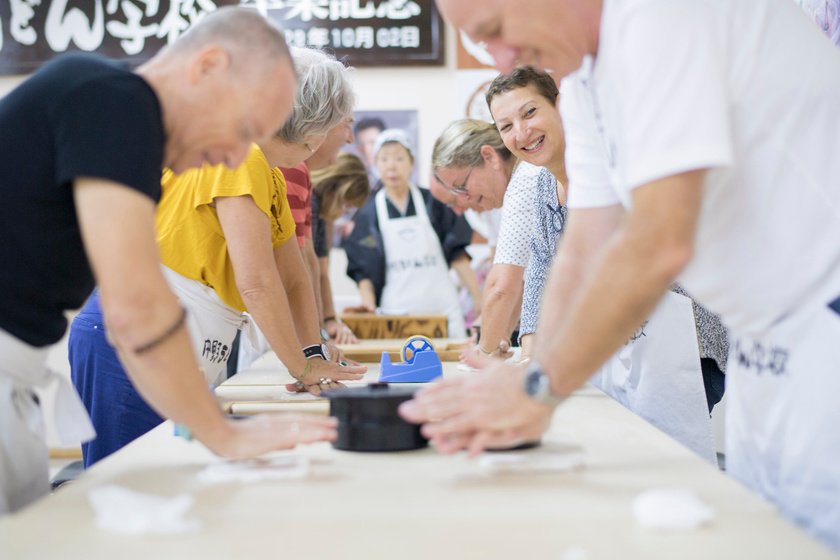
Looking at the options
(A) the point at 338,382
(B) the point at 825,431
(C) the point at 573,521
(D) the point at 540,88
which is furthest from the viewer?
(D) the point at 540,88

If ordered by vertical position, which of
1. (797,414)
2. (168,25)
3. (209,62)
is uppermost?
(168,25)

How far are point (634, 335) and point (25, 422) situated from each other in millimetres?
1433

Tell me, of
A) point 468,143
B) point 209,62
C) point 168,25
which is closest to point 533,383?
point 209,62

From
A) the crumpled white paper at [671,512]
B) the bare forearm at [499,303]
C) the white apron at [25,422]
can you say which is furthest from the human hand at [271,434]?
the bare forearm at [499,303]

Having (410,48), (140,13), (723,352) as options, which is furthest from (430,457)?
(140,13)

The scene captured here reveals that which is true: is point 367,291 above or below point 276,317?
below

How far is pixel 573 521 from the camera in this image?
2.82 feet

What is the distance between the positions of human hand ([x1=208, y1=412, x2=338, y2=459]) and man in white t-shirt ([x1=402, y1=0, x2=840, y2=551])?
0.15m

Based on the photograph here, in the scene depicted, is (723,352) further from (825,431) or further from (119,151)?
(119,151)

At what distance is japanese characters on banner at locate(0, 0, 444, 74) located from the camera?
14.4 ft

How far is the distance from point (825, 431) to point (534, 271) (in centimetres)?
136

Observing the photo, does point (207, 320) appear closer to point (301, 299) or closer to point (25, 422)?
point (301, 299)

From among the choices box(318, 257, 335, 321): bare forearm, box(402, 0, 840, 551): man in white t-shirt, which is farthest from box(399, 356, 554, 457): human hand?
box(318, 257, 335, 321): bare forearm

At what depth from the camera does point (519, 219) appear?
93.4 inches
